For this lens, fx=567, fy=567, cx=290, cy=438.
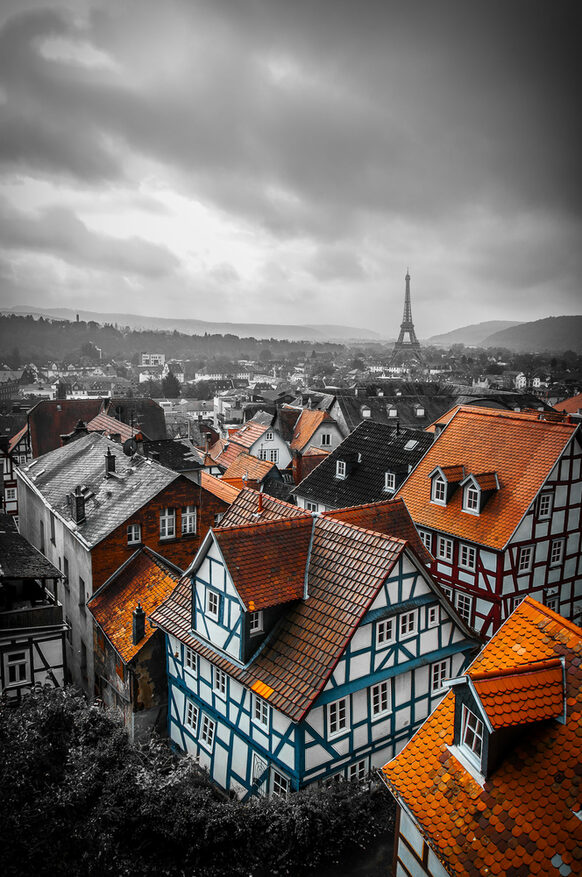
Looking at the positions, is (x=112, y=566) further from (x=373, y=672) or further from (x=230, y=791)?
(x=373, y=672)

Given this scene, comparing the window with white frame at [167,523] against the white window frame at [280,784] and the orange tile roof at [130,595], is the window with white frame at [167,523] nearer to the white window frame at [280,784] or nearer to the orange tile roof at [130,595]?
the orange tile roof at [130,595]

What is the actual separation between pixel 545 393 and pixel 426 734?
125m

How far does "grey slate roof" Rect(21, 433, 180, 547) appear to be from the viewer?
2588 cm

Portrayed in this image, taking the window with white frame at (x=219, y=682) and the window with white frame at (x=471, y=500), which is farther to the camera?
the window with white frame at (x=471, y=500)

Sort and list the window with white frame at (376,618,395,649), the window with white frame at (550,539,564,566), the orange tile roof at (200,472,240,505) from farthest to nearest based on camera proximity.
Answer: the orange tile roof at (200,472,240,505)
the window with white frame at (550,539,564,566)
the window with white frame at (376,618,395,649)

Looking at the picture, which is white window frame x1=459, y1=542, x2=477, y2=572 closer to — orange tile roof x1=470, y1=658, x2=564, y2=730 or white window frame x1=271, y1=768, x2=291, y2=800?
white window frame x1=271, y1=768, x2=291, y2=800

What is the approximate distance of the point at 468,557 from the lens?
88.0 feet

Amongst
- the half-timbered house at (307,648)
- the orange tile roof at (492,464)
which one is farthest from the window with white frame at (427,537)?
the half-timbered house at (307,648)

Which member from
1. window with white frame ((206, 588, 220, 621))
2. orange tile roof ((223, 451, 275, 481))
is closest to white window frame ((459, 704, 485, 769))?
window with white frame ((206, 588, 220, 621))

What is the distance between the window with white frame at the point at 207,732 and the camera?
18.9 metres

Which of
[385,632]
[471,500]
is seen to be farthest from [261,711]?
[471,500]

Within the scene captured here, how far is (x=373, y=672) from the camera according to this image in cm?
1703

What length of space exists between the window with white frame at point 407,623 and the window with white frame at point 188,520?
40.8 feet

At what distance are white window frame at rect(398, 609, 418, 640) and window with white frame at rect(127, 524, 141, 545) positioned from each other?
42.8 ft
